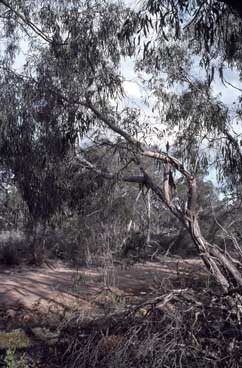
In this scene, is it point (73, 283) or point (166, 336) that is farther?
point (73, 283)

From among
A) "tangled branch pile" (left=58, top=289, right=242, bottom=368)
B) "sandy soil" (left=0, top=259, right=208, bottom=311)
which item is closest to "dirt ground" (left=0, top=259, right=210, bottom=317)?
"sandy soil" (left=0, top=259, right=208, bottom=311)

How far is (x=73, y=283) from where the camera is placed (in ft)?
43.9

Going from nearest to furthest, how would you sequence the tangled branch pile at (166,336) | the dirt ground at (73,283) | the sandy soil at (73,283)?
the tangled branch pile at (166,336), the dirt ground at (73,283), the sandy soil at (73,283)

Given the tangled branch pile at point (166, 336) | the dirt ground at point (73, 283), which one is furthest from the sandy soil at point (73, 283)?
the tangled branch pile at point (166, 336)

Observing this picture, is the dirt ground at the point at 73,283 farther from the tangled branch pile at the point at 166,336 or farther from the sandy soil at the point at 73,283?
the tangled branch pile at the point at 166,336

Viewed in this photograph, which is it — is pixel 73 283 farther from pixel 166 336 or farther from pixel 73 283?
pixel 166 336

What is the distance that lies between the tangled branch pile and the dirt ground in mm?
1577

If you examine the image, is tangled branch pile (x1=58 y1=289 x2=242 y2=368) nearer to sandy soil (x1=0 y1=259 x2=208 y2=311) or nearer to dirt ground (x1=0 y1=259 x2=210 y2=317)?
dirt ground (x1=0 y1=259 x2=210 y2=317)

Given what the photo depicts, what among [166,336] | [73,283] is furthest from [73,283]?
[166,336]

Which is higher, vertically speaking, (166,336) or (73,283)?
(73,283)

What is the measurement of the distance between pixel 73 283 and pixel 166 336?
7.99 metres

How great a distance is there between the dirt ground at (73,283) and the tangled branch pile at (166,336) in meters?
1.58

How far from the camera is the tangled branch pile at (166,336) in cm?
544

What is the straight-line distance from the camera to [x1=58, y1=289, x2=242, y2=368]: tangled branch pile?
544cm
